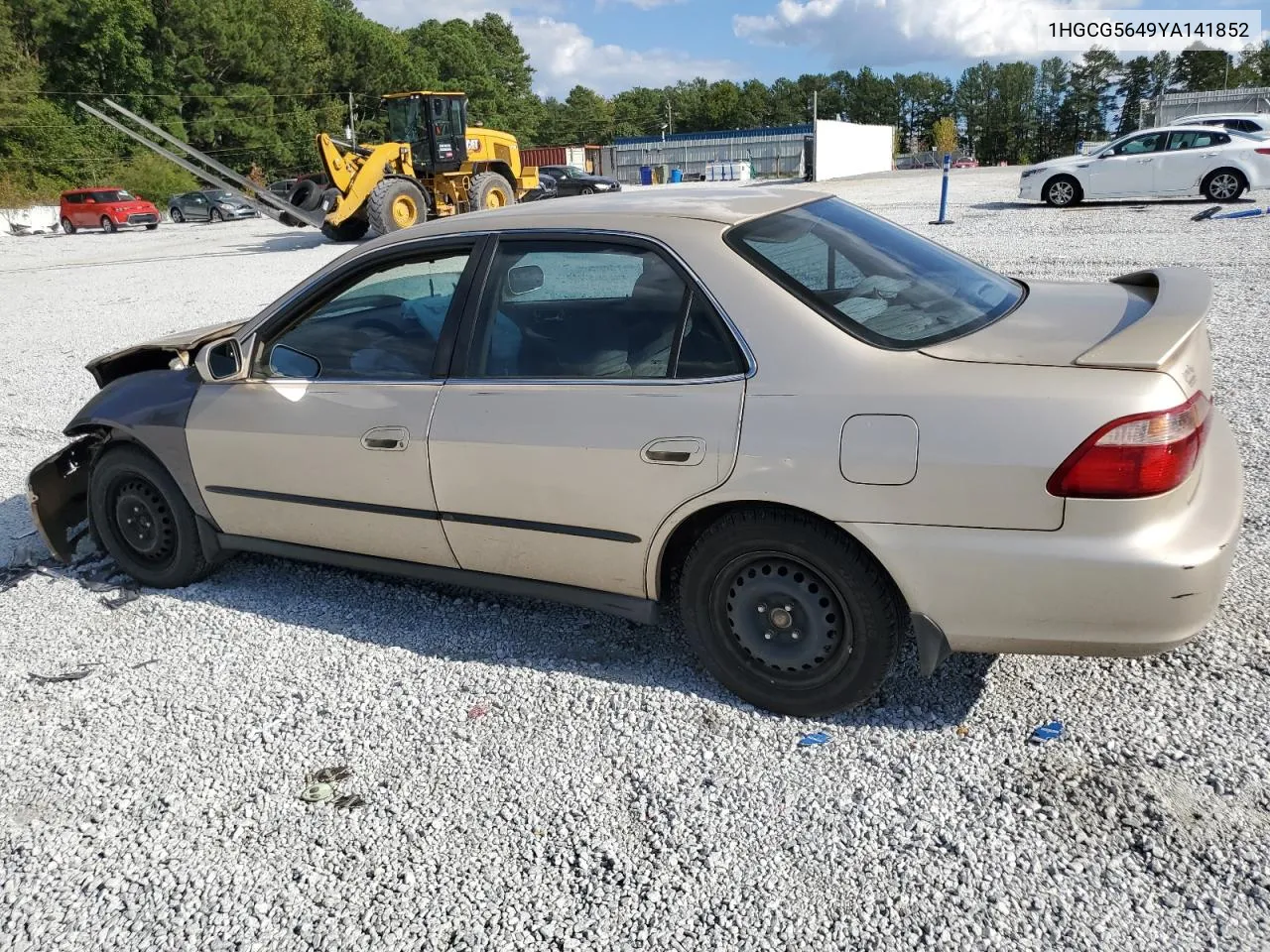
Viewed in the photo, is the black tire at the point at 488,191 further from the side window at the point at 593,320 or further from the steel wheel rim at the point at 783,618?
the steel wheel rim at the point at 783,618

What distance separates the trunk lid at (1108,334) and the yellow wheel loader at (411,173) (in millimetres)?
17622

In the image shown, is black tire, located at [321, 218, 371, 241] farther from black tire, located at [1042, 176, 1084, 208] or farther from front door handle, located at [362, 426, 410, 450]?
front door handle, located at [362, 426, 410, 450]

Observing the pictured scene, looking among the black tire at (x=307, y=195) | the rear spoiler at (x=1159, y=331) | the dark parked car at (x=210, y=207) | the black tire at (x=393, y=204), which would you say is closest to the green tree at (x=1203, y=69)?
the dark parked car at (x=210, y=207)

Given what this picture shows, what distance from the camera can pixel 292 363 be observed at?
379 cm

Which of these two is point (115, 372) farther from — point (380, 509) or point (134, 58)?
point (134, 58)

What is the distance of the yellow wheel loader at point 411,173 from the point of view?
63.0 ft

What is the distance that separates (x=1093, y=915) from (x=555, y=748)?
5.08 ft

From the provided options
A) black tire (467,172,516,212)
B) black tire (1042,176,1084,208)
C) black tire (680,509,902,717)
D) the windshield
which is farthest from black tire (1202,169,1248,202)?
black tire (680,509,902,717)

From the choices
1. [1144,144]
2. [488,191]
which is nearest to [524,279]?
[488,191]

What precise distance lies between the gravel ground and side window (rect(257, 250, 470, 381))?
1.06 metres

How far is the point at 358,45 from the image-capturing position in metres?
78.6

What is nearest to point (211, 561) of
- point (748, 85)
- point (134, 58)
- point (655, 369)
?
point (655, 369)

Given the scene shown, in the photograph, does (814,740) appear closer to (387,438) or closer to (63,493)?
(387,438)

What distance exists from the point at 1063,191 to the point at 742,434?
2006 cm
